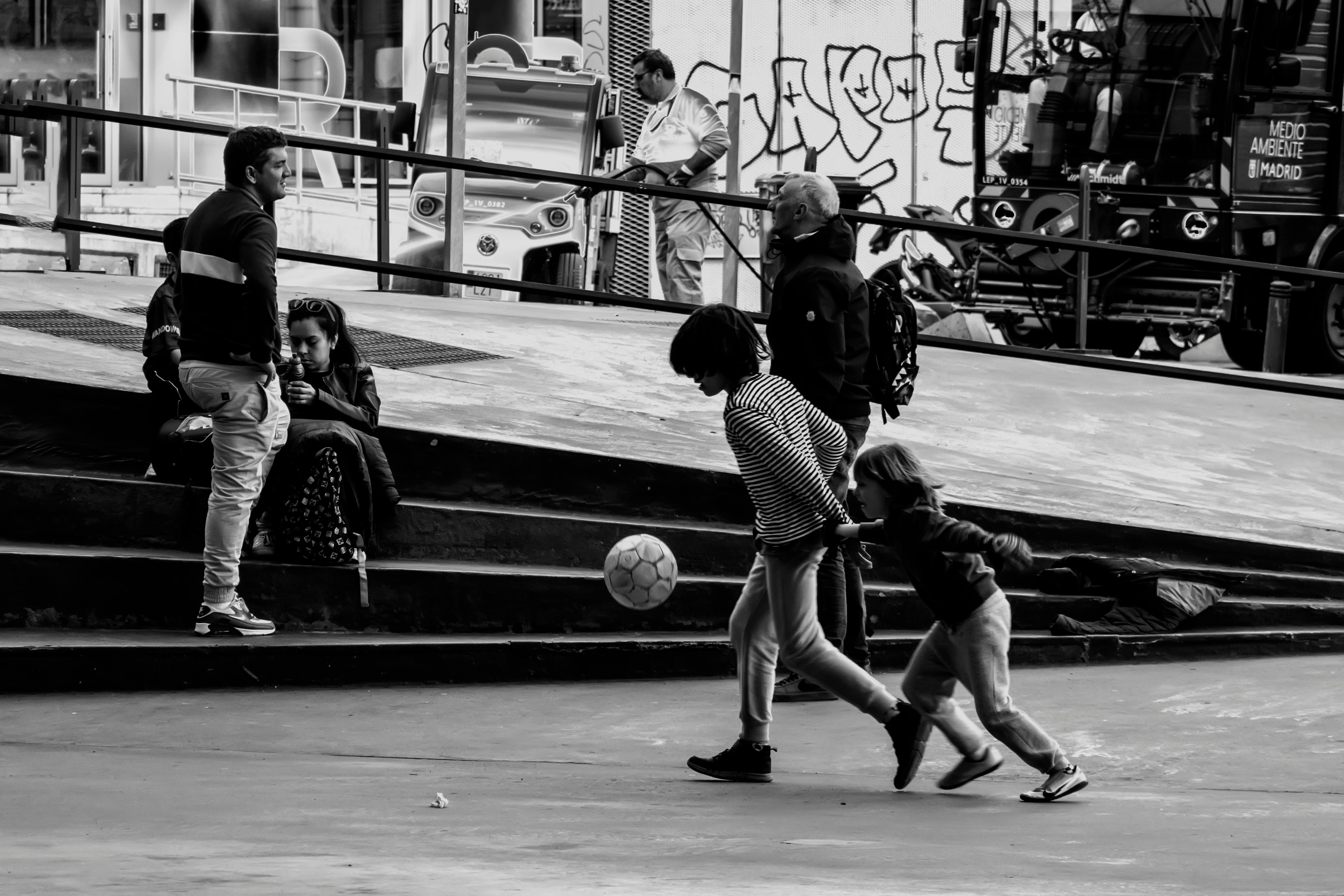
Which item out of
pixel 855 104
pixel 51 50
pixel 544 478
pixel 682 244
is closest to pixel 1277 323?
pixel 682 244

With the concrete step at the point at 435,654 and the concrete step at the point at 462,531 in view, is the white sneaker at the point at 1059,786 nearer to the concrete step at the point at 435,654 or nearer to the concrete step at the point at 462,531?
the concrete step at the point at 435,654

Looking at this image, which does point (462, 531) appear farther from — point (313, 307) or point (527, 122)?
point (527, 122)

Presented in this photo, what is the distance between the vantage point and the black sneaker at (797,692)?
23.2 feet

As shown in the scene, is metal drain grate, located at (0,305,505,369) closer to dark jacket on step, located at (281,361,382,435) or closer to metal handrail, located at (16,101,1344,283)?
metal handrail, located at (16,101,1344,283)

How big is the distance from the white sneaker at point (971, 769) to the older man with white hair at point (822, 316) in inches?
42.5

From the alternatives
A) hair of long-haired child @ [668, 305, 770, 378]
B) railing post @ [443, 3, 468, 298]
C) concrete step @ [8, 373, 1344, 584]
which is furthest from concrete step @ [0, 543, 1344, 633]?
railing post @ [443, 3, 468, 298]

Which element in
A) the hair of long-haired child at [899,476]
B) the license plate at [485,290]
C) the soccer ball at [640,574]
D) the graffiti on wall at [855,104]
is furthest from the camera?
the graffiti on wall at [855,104]

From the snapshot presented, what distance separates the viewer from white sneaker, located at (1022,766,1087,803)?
5352mm

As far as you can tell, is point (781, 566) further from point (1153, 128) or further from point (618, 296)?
point (1153, 128)

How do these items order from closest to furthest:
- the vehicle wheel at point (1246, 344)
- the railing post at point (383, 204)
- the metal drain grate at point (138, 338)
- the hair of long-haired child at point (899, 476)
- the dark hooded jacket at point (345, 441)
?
the hair of long-haired child at point (899, 476)
the dark hooded jacket at point (345, 441)
the metal drain grate at point (138, 338)
the railing post at point (383, 204)
the vehicle wheel at point (1246, 344)

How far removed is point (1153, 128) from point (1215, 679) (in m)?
12.3

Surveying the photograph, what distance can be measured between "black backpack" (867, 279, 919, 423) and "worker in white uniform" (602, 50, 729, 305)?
21.7 feet

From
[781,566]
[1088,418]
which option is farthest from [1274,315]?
[781,566]

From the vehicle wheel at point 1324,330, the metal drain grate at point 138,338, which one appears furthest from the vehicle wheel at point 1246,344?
the metal drain grate at point 138,338
